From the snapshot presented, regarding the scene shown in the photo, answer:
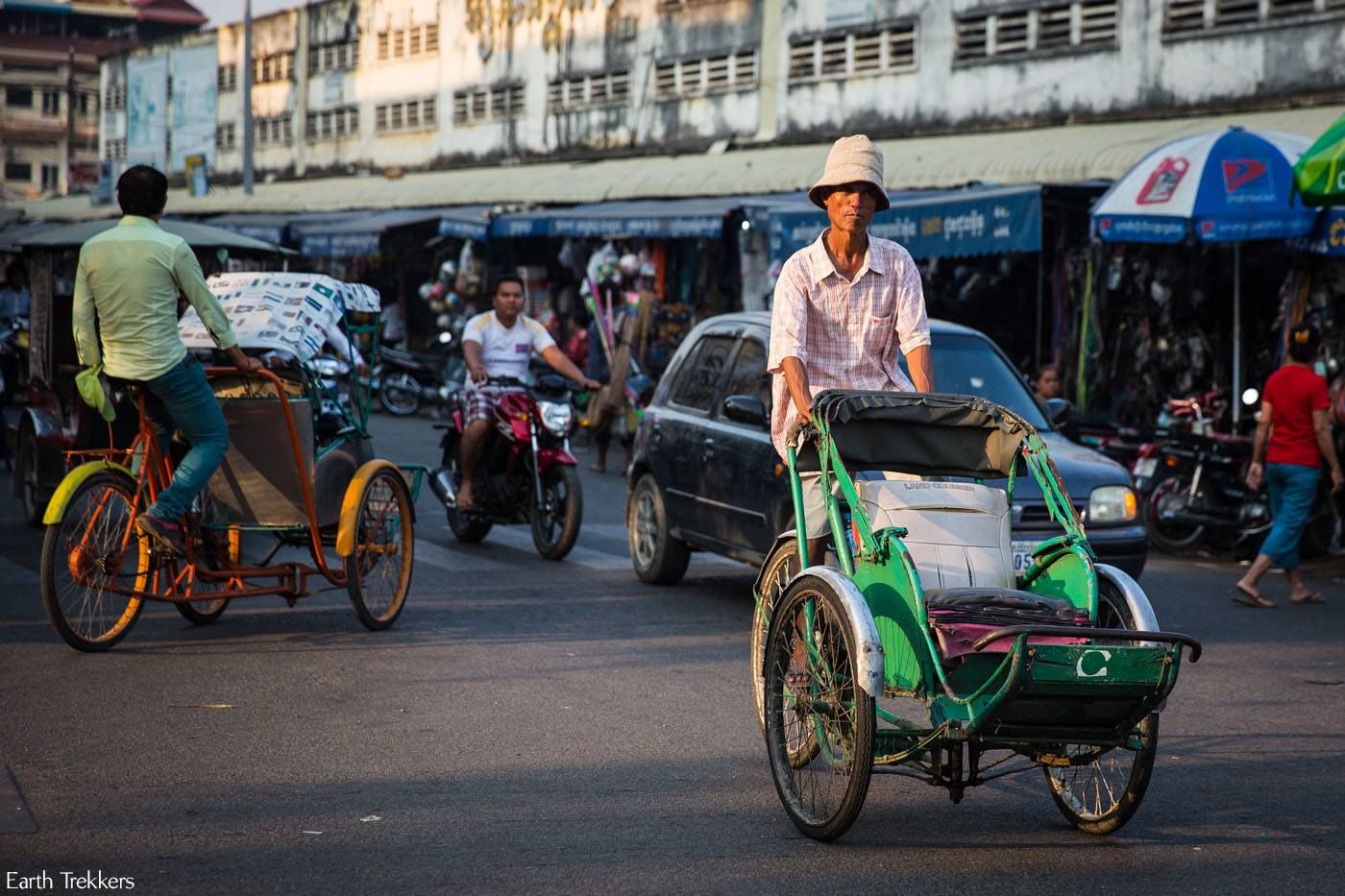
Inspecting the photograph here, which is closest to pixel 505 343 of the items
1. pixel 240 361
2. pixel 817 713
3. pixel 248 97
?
pixel 240 361

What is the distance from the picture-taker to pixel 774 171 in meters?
26.3

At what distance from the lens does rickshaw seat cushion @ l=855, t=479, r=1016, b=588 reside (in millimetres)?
5355

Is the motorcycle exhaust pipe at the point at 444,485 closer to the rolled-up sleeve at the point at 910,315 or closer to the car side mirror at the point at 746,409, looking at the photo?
the car side mirror at the point at 746,409

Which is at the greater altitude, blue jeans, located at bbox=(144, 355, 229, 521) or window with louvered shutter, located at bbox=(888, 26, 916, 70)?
window with louvered shutter, located at bbox=(888, 26, 916, 70)

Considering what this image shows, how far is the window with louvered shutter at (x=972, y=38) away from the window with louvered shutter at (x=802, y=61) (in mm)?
3573

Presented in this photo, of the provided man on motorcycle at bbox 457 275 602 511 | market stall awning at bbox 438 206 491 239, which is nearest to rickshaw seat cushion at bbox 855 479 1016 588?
man on motorcycle at bbox 457 275 602 511

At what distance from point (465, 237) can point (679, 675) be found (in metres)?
21.2

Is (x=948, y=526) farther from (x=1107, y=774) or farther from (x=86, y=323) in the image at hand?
(x=86, y=323)

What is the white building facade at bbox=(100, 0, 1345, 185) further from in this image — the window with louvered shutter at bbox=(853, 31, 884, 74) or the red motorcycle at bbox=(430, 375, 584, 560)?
the red motorcycle at bbox=(430, 375, 584, 560)

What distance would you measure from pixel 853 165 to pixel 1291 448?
5.96 metres

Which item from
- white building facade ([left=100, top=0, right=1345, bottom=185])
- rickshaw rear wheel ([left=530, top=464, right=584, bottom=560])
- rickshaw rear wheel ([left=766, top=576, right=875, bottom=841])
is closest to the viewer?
rickshaw rear wheel ([left=766, top=576, right=875, bottom=841])

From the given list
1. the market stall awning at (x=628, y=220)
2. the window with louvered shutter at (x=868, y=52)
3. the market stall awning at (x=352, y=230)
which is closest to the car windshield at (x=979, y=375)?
the market stall awning at (x=628, y=220)

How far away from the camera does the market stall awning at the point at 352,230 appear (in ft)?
97.4

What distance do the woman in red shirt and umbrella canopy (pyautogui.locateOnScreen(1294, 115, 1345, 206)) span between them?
1.13 metres
